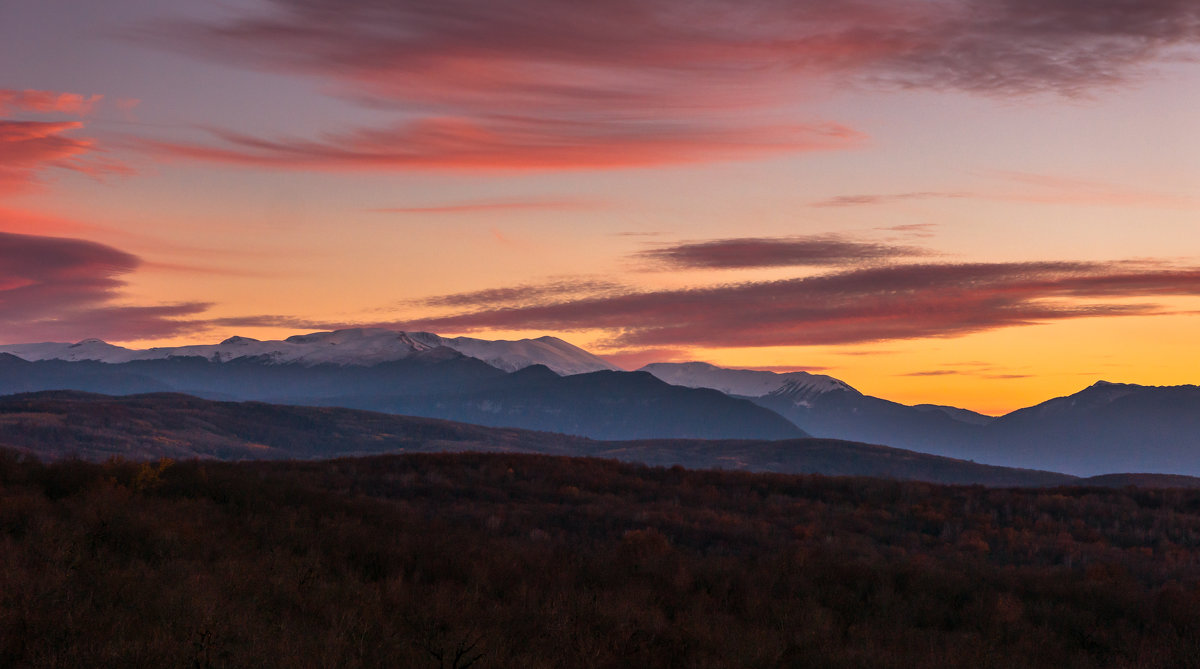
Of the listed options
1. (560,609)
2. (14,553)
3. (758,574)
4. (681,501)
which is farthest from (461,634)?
(681,501)

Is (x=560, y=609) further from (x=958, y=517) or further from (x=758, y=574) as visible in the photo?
(x=958, y=517)

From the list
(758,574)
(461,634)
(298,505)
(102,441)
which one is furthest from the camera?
(102,441)

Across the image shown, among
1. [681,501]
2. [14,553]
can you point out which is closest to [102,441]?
[681,501]

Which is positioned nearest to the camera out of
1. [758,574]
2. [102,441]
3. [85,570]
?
[85,570]

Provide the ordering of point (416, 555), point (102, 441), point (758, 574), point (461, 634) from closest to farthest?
1. point (461, 634)
2. point (416, 555)
3. point (758, 574)
4. point (102, 441)

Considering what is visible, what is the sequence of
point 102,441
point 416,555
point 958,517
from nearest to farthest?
1. point 416,555
2. point 958,517
3. point 102,441

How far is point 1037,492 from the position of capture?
42.5m

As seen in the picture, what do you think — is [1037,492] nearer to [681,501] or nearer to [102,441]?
[681,501]

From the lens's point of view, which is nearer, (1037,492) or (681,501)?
(681,501)

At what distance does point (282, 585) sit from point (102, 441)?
197m

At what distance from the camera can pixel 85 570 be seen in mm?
13375

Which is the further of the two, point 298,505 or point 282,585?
point 298,505

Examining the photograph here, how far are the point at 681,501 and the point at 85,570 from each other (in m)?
26.1

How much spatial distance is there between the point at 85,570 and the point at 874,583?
16.2m
